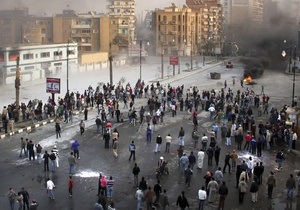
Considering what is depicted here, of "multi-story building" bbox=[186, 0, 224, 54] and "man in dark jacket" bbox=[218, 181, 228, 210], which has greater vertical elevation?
"multi-story building" bbox=[186, 0, 224, 54]

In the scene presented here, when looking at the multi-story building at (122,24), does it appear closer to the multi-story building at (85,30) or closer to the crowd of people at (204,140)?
the multi-story building at (85,30)

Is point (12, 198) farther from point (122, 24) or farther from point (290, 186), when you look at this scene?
point (122, 24)

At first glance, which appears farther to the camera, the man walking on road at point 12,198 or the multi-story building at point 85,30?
the multi-story building at point 85,30

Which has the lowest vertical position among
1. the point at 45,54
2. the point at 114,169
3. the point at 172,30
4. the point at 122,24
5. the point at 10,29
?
the point at 114,169

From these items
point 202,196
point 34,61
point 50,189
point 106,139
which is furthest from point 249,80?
point 50,189

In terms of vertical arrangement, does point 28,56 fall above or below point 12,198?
above

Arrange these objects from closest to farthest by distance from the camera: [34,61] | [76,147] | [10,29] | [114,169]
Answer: [114,169], [76,147], [34,61], [10,29]

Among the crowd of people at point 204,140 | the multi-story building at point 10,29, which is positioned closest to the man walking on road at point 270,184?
the crowd of people at point 204,140

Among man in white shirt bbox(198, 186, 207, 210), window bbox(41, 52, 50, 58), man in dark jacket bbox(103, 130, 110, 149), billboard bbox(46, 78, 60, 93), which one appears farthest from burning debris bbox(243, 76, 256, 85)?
man in white shirt bbox(198, 186, 207, 210)

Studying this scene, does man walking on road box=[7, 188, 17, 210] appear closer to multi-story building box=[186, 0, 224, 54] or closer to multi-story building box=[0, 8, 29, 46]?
multi-story building box=[0, 8, 29, 46]

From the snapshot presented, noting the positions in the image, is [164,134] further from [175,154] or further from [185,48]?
[185,48]

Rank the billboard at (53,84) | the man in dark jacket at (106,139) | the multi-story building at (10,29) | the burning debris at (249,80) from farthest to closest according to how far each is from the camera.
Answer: the multi-story building at (10,29), the burning debris at (249,80), the billboard at (53,84), the man in dark jacket at (106,139)

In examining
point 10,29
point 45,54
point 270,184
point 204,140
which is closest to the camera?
point 270,184

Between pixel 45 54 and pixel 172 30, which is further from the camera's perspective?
pixel 172 30
